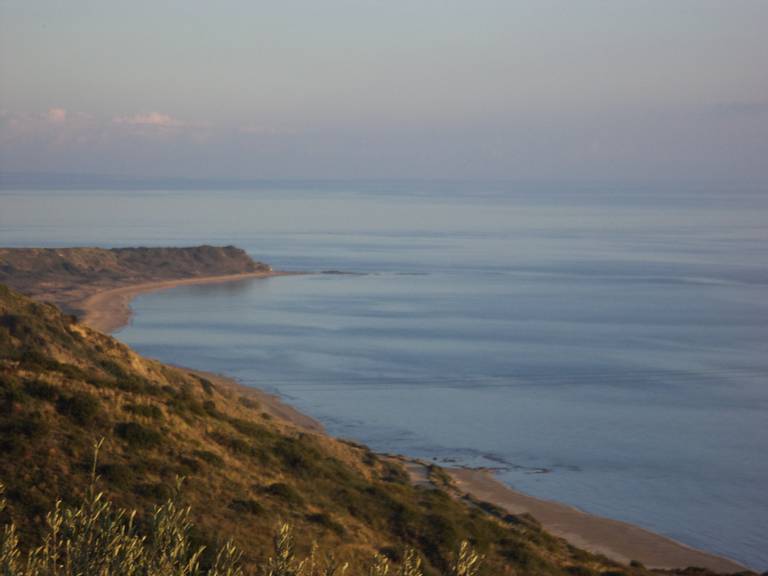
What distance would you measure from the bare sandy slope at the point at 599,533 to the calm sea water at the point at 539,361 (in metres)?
1.15

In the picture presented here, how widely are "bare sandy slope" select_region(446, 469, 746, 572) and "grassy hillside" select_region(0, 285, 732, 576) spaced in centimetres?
274

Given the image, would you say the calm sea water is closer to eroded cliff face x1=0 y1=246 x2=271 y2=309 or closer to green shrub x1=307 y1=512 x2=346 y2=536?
eroded cliff face x1=0 y1=246 x2=271 y2=309

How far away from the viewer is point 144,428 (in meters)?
22.5

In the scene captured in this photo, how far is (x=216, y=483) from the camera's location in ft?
70.4

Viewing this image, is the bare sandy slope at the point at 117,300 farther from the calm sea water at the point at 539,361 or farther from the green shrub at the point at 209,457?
the green shrub at the point at 209,457

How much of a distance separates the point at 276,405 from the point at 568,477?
16.8 meters

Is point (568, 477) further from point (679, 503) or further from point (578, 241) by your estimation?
point (578, 241)

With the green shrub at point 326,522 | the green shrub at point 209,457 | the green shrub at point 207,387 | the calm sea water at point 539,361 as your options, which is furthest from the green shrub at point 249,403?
the green shrub at point 326,522

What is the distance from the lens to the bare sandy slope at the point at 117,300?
83875mm

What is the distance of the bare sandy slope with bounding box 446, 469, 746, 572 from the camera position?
30.8 metres

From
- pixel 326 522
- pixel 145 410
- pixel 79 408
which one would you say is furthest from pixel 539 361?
pixel 79 408

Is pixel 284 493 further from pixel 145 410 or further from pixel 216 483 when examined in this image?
pixel 145 410

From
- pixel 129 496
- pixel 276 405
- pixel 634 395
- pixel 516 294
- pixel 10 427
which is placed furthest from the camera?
pixel 516 294

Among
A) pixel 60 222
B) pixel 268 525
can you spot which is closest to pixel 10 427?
pixel 268 525
